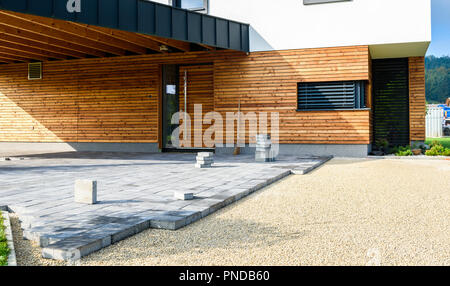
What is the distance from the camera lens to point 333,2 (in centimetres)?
1203

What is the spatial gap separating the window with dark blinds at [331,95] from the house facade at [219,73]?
3 cm

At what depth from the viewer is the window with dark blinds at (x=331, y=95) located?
11938mm

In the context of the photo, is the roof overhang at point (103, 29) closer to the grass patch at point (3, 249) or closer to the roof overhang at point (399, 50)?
the roof overhang at point (399, 50)

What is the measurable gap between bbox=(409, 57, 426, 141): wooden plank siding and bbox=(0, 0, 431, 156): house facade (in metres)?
0.04

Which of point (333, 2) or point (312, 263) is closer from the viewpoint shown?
point (312, 263)

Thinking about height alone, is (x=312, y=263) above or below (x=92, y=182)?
below

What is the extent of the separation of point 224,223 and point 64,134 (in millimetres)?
Answer: 12467

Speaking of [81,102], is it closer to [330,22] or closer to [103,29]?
[103,29]

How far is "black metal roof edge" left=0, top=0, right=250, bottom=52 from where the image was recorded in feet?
26.2

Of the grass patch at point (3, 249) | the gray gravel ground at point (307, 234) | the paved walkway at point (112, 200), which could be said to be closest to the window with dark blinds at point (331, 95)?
the paved walkway at point (112, 200)

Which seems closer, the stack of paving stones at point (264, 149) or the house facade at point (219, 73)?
A: the stack of paving stones at point (264, 149)
